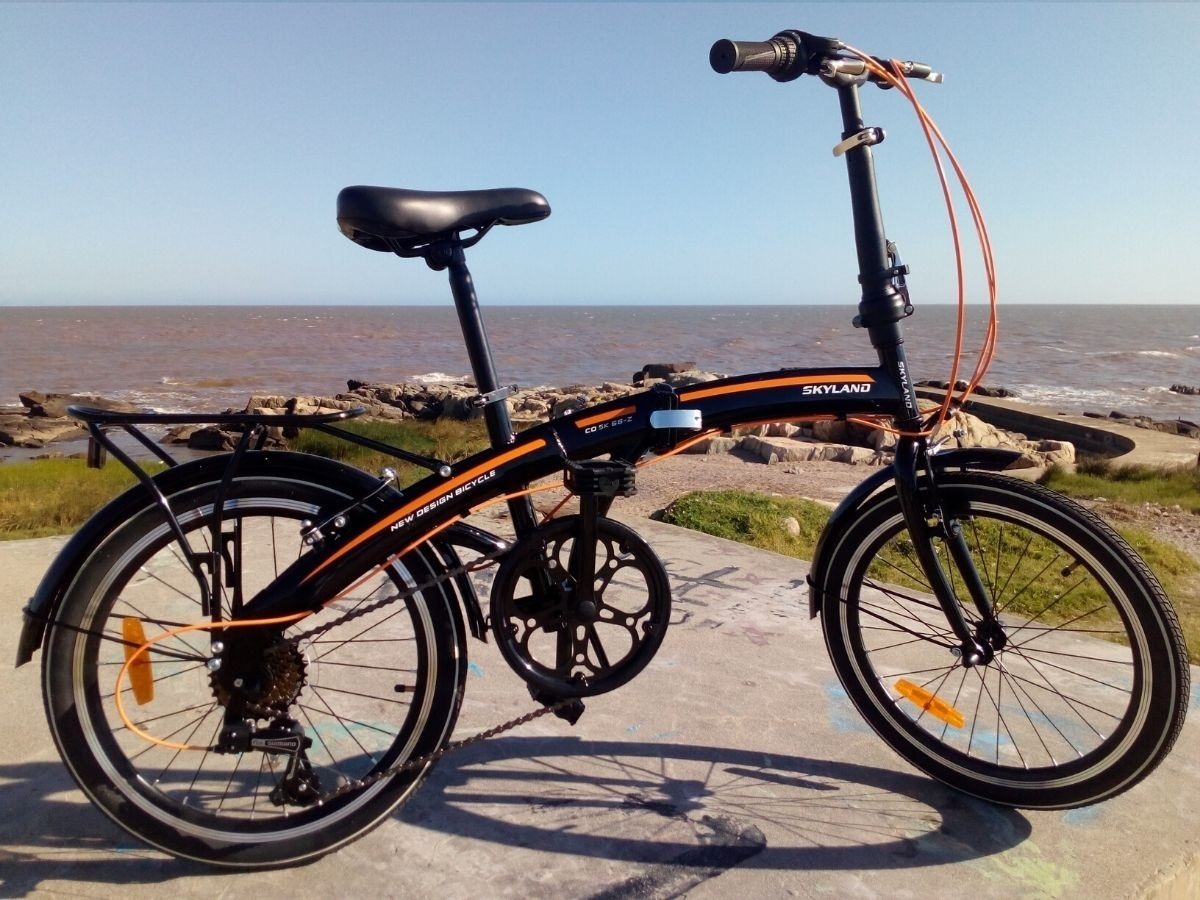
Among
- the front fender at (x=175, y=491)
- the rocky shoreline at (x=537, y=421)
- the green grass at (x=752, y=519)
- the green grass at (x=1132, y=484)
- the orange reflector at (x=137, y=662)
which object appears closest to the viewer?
the front fender at (x=175, y=491)

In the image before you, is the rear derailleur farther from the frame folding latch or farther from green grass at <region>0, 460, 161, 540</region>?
green grass at <region>0, 460, 161, 540</region>

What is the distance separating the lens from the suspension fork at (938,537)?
223cm

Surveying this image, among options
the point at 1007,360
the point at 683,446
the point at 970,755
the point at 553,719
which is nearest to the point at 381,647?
the point at 553,719

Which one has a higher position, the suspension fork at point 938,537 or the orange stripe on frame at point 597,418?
the orange stripe on frame at point 597,418

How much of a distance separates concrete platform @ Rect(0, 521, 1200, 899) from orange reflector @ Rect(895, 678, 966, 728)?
0.20 metres

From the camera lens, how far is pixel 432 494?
2.12 meters

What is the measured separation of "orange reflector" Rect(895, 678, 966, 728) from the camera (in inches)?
94.8

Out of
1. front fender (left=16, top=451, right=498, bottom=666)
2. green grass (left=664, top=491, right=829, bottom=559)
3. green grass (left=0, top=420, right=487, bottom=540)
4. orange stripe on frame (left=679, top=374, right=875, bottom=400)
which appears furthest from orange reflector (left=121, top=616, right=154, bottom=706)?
green grass (left=664, top=491, right=829, bottom=559)

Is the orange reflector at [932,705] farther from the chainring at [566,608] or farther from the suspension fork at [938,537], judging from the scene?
the chainring at [566,608]

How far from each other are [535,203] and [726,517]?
185 inches

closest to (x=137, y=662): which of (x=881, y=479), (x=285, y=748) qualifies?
(x=285, y=748)

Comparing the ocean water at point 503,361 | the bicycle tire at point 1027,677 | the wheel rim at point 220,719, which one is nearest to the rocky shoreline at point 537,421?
the ocean water at point 503,361

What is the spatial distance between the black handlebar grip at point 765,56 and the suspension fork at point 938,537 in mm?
1054

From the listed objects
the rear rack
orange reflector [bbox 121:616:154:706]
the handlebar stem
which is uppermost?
the handlebar stem
